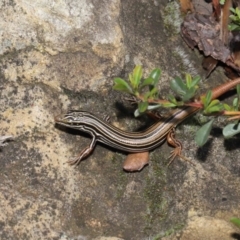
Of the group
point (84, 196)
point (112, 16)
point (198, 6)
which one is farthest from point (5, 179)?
point (198, 6)

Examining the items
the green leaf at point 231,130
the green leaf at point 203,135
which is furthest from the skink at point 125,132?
the green leaf at point 203,135

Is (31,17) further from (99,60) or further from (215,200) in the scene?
(215,200)

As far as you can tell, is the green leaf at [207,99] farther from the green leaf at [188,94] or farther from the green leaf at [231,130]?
the green leaf at [231,130]

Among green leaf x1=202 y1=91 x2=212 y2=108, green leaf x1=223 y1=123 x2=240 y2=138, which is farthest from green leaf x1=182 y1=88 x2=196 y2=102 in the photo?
green leaf x1=223 y1=123 x2=240 y2=138

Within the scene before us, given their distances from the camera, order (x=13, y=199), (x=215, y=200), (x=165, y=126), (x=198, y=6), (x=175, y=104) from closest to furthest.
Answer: (x=175, y=104), (x=13, y=199), (x=215, y=200), (x=165, y=126), (x=198, y=6)

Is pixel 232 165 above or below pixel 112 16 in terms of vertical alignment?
below

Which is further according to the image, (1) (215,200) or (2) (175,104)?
(1) (215,200)
